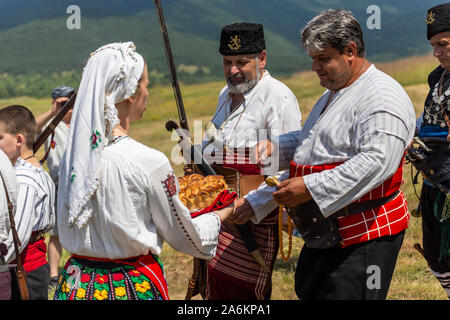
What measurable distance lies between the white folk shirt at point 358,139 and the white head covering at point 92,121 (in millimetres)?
1110

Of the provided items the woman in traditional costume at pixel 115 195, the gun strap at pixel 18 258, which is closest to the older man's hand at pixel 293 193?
the woman in traditional costume at pixel 115 195

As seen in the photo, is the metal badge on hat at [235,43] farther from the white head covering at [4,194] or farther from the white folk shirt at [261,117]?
the white head covering at [4,194]

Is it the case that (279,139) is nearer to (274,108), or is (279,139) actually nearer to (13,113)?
(274,108)

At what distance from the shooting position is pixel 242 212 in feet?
13.1

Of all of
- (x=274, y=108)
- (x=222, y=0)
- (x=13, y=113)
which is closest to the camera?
(x=13, y=113)

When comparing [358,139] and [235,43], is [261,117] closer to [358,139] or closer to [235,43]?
[235,43]

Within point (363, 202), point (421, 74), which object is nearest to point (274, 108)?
point (363, 202)

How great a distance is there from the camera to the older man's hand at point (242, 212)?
13.1ft

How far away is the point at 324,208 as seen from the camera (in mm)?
3234

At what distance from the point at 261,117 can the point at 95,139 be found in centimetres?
210

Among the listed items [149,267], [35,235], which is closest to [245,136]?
[35,235]

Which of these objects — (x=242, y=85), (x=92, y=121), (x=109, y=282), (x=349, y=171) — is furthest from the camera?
(x=242, y=85)

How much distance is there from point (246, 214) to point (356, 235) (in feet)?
2.88

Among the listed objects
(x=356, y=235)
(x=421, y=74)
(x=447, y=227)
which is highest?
(x=356, y=235)
